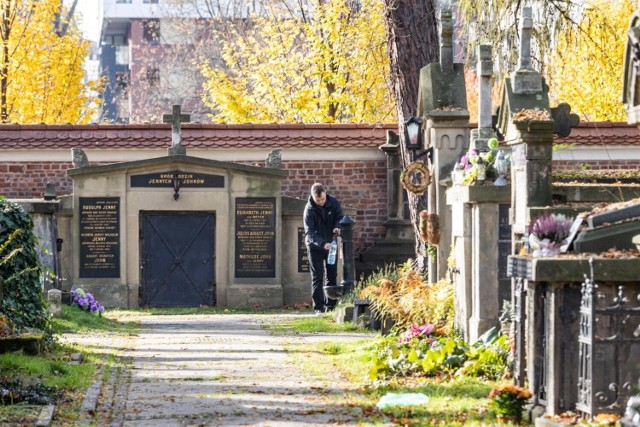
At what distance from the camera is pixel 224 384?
10.9 metres

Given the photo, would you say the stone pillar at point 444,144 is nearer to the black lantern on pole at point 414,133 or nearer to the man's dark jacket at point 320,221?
the black lantern on pole at point 414,133

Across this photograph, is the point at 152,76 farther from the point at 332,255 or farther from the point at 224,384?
the point at 224,384

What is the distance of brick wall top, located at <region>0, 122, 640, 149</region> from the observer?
23.6 m

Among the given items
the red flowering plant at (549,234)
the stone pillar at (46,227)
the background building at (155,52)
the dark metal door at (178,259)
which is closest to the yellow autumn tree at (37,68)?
the dark metal door at (178,259)

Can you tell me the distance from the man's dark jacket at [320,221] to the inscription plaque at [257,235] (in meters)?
2.81

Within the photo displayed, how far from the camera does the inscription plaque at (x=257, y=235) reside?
72.0ft

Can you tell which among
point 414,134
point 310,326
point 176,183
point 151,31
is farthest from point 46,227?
point 151,31

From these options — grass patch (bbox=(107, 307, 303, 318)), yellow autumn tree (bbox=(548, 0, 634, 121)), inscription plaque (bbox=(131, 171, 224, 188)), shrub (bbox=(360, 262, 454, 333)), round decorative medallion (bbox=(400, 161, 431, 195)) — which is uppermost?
yellow autumn tree (bbox=(548, 0, 634, 121))

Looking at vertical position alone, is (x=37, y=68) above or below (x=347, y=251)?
above

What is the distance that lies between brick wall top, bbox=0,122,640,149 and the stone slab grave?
1497 centimetres

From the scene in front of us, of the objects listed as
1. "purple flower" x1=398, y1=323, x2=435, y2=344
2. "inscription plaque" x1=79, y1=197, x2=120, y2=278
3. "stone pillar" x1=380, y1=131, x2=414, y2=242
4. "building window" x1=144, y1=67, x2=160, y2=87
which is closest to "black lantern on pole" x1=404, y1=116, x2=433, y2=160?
"purple flower" x1=398, y1=323, x2=435, y2=344

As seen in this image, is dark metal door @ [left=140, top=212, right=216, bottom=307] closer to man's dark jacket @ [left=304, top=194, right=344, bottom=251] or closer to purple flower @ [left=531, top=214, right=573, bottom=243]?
man's dark jacket @ [left=304, top=194, right=344, bottom=251]

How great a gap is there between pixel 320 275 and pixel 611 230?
10811mm

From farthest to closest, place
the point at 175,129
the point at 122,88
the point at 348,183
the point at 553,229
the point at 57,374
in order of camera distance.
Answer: the point at 122,88, the point at 348,183, the point at 175,129, the point at 57,374, the point at 553,229
